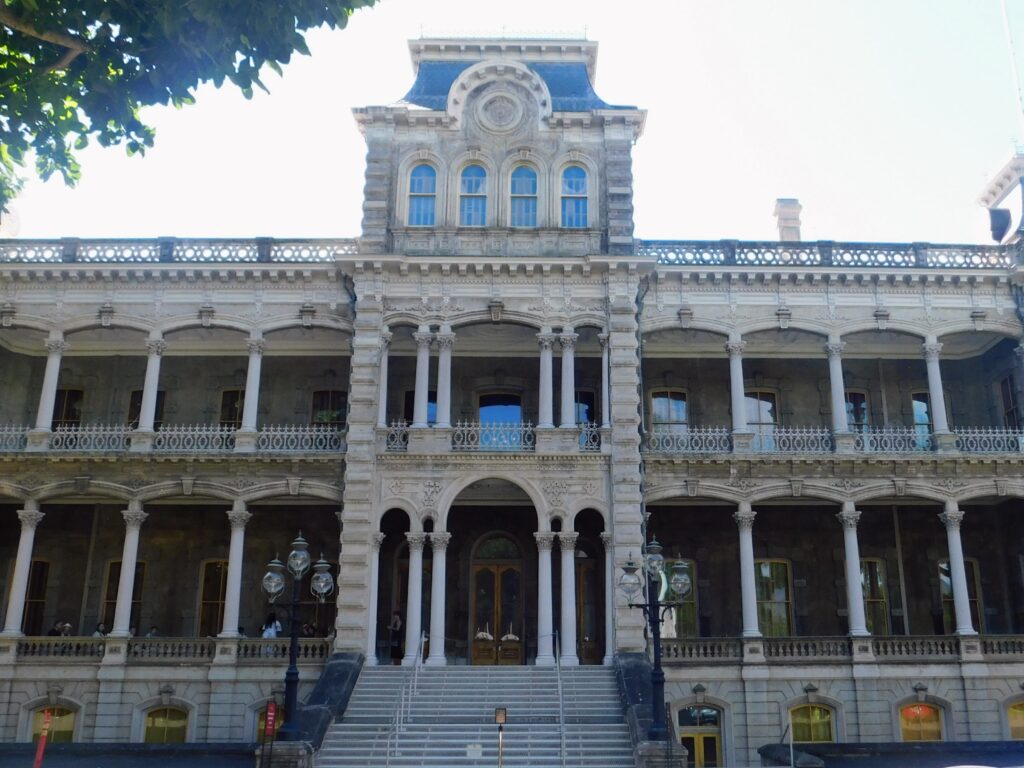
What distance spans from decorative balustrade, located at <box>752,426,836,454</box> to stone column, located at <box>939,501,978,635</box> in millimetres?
3236

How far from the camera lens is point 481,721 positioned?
66.1 ft

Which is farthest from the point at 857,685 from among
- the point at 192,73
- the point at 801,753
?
the point at 192,73

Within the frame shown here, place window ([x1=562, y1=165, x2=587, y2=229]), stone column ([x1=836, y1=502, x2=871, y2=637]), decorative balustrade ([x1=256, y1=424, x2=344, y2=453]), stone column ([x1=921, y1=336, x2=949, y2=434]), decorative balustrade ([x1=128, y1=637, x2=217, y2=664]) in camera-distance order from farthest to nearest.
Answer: window ([x1=562, y1=165, x2=587, y2=229]), stone column ([x1=921, y1=336, x2=949, y2=434]), decorative balustrade ([x1=256, y1=424, x2=344, y2=453]), stone column ([x1=836, y1=502, x2=871, y2=637]), decorative balustrade ([x1=128, y1=637, x2=217, y2=664])

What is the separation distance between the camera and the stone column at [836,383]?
1021 inches

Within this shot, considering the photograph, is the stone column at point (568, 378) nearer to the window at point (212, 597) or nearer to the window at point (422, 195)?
the window at point (422, 195)

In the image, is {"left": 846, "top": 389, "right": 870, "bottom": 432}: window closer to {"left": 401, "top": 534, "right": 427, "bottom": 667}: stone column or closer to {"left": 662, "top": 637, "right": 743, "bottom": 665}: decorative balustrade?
{"left": 662, "top": 637, "right": 743, "bottom": 665}: decorative balustrade

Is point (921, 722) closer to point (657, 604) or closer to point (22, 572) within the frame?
point (657, 604)

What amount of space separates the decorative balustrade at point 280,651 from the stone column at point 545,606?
5014 millimetres

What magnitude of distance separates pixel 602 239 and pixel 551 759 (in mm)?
13086

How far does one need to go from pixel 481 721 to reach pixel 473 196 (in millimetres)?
13476

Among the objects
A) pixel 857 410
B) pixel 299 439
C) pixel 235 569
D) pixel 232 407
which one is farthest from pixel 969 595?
pixel 232 407

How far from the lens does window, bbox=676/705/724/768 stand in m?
23.4

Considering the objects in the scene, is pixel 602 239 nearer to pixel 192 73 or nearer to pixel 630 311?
pixel 630 311

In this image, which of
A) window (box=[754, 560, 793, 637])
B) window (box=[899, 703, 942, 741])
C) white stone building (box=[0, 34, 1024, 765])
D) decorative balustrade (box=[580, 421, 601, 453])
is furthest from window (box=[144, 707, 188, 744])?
window (box=[899, 703, 942, 741])
